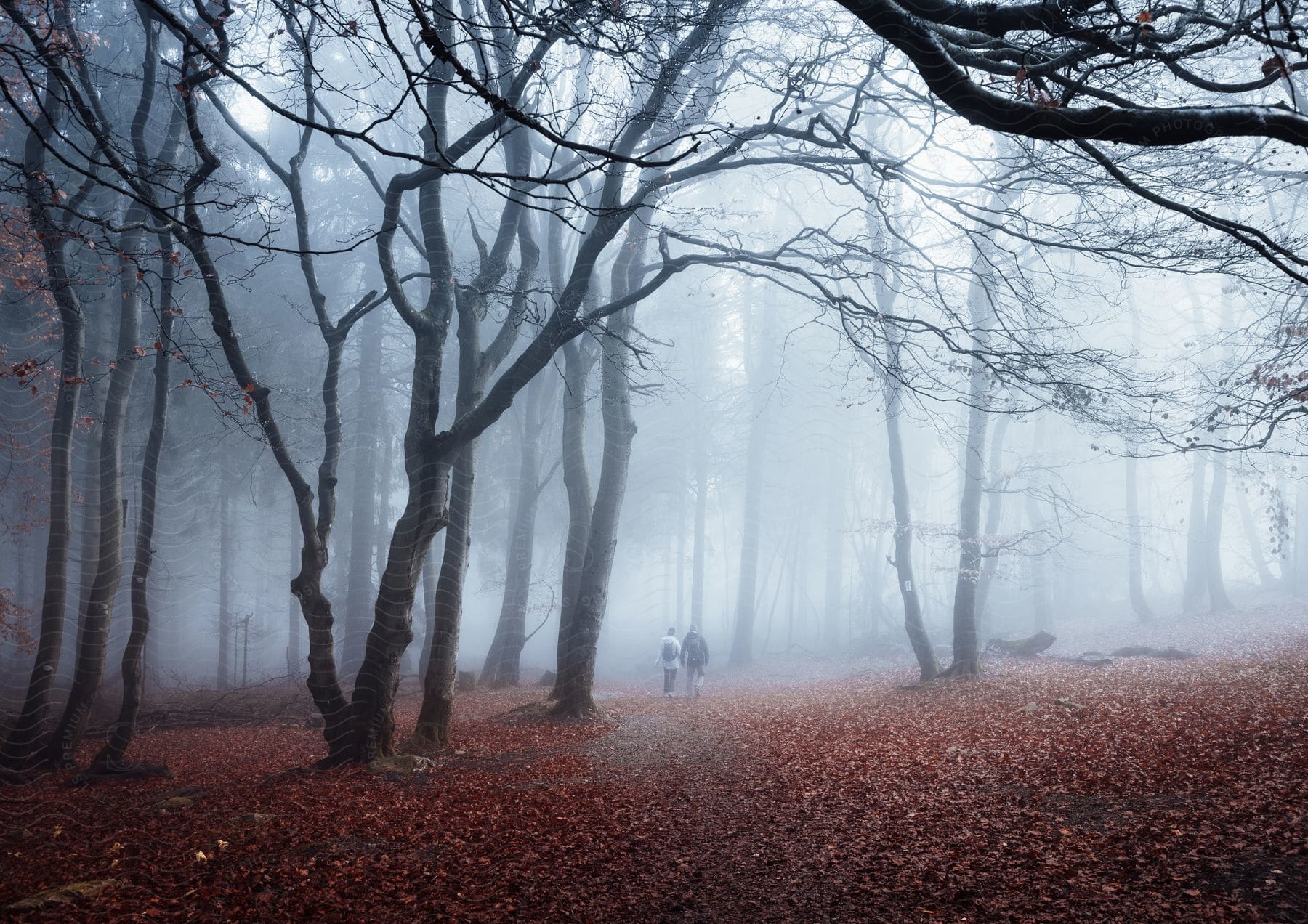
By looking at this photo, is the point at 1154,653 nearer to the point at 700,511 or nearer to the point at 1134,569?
the point at 1134,569

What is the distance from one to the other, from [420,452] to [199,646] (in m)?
29.0

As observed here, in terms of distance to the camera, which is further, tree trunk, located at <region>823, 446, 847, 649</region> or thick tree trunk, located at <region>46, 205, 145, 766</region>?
tree trunk, located at <region>823, 446, 847, 649</region>

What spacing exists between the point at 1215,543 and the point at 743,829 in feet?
84.5

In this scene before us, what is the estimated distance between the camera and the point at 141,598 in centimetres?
840

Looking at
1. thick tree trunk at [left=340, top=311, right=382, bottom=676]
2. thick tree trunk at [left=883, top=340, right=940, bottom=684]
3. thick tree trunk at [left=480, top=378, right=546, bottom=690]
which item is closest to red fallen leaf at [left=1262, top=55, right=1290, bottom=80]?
thick tree trunk at [left=883, top=340, right=940, bottom=684]

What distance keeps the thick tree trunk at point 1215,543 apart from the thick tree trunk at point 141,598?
26954mm

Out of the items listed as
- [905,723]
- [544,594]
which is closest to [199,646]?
[544,594]

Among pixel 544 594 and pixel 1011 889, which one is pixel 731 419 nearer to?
pixel 544 594

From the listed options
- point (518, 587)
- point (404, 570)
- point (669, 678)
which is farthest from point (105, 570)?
point (669, 678)

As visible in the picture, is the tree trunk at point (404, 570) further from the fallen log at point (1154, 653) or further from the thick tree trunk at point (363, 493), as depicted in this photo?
the fallen log at point (1154, 653)

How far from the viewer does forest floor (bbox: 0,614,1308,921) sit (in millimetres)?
3990

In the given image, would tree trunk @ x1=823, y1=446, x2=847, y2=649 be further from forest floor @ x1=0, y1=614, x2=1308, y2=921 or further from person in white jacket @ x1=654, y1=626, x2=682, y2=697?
forest floor @ x1=0, y1=614, x2=1308, y2=921

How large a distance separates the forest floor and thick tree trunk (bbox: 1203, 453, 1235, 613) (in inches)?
687

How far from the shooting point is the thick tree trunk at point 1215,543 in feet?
77.7
